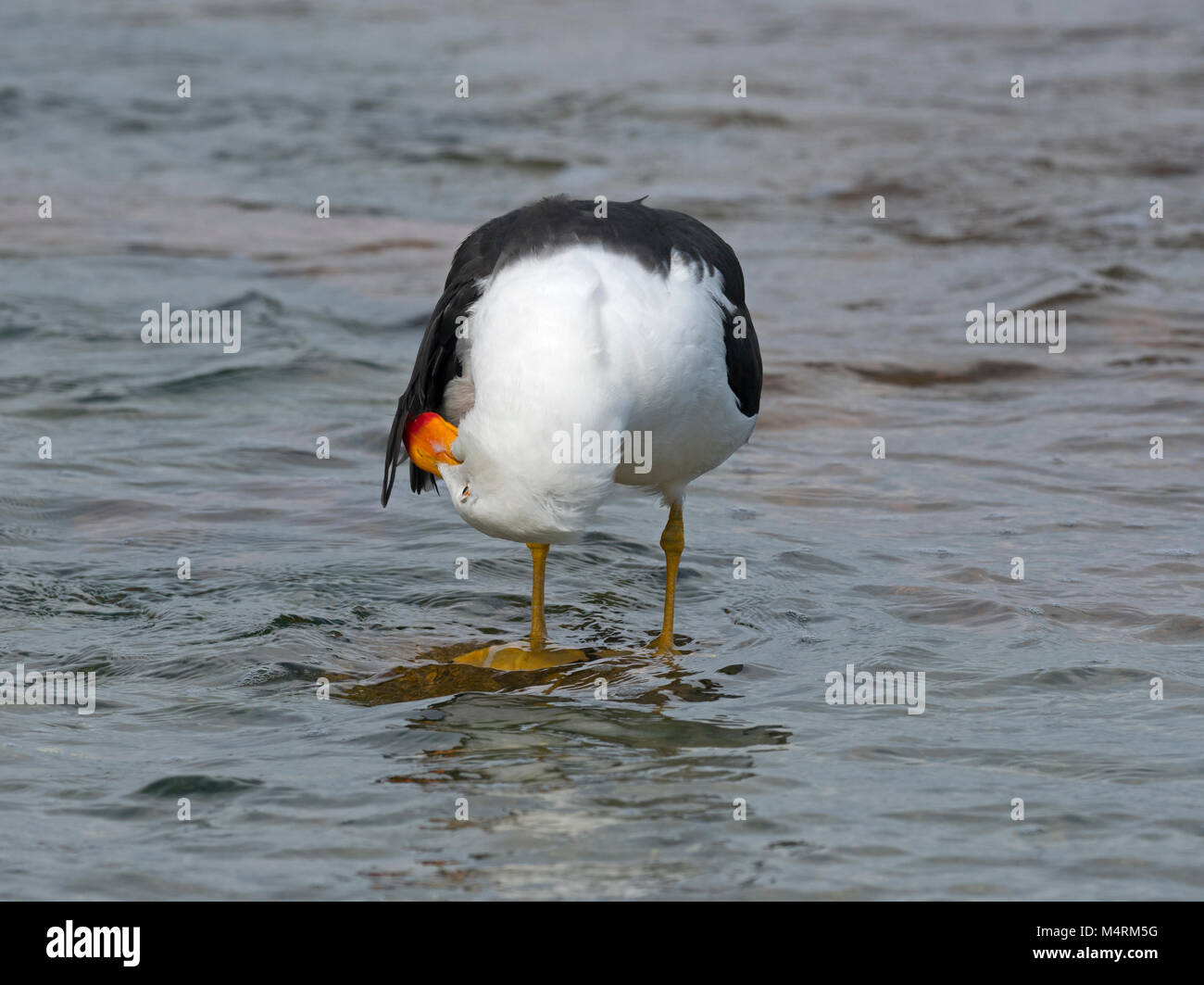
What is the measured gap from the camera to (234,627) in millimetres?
7125

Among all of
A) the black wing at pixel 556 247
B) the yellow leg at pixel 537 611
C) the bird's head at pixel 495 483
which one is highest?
the black wing at pixel 556 247

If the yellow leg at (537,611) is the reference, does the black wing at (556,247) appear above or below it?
above

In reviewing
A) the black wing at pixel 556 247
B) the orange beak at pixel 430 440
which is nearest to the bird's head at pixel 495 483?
the orange beak at pixel 430 440

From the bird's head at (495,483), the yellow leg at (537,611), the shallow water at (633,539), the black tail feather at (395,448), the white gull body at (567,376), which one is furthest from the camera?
the yellow leg at (537,611)

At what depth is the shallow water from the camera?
5141mm

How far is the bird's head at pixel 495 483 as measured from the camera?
5.40 meters

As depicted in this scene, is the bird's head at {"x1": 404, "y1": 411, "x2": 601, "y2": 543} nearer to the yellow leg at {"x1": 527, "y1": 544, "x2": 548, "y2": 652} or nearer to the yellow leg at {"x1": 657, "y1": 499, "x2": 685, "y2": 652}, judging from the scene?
the yellow leg at {"x1": 527, "y1": 544, "x2": 548, "y2": 652}

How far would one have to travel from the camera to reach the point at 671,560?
736cm

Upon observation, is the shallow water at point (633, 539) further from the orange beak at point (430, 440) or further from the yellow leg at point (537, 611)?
the orange beak at point (430, 440)

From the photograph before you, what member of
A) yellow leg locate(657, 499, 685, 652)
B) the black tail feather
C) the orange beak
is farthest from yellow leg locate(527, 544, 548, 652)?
the orange beak

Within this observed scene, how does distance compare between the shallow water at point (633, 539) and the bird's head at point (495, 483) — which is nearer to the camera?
the shallow water at point (633, 539)

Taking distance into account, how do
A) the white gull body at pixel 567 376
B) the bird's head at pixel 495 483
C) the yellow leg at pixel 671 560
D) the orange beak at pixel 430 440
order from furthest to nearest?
the yellow leg at pixel 671 560 → the orange beak at pixel 430 440 → the bird's head at pixel 495 483 → the white gull body at pixel 567 376
